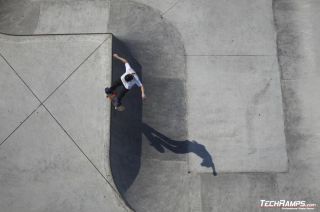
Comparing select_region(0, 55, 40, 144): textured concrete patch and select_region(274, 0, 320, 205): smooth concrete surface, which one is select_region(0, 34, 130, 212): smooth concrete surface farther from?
select_region(274, 0, 320, 205): smooth concrete surface

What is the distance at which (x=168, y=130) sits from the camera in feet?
→ 34.6

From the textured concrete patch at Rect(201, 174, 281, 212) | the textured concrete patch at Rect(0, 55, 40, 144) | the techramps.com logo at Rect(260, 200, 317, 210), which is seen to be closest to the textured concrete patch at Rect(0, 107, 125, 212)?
the textured concrete patch at Rect(0, 55, 40, 144)

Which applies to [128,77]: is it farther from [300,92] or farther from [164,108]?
[300,92]

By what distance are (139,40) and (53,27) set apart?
2946mm

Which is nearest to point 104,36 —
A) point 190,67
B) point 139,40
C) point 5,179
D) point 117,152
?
point 139,40

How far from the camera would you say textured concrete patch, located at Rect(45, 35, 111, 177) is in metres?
9.82

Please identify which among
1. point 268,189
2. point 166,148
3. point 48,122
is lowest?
point 268,189

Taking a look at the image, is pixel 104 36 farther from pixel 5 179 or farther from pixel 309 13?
pixel 309 13

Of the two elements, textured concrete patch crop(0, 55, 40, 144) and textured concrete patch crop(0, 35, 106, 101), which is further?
textured concrete patch crop(0, 35, 106, 101)

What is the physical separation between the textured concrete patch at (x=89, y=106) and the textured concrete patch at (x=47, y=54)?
31 centimetres

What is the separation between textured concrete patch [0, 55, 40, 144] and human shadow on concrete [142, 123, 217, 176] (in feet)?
11.7

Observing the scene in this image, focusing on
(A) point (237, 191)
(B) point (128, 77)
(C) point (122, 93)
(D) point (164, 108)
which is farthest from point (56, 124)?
(A) point (237, 191)

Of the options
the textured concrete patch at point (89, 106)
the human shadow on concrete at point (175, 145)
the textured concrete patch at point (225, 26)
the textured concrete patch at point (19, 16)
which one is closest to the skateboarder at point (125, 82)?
the textured concrete patch at point (89, 106)

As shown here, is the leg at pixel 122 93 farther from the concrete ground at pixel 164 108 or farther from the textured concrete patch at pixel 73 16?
the textured concrete patch at pixel 73 16
